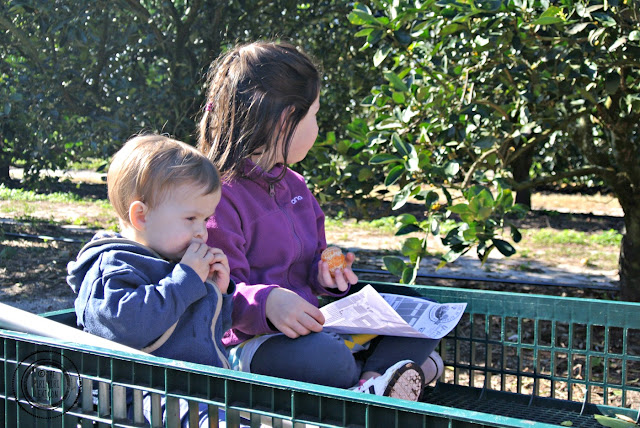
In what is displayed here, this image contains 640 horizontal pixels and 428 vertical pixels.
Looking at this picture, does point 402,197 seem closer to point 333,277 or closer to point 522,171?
point 333,277

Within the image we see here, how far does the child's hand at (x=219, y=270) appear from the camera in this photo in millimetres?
1932

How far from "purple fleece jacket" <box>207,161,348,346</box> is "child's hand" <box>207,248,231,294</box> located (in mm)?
134

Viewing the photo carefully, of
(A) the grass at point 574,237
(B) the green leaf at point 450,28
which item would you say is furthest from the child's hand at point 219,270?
(A) the grass at point 574,237

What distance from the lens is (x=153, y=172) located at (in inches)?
73.6

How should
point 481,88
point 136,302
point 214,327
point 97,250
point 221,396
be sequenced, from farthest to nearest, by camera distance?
point 481,88 → point 214,327 → point 97,250 → point 136,302 → point 221,396

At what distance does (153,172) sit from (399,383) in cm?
82

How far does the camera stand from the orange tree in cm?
284

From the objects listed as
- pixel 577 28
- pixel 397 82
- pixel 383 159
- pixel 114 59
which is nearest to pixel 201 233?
pixel 383 159

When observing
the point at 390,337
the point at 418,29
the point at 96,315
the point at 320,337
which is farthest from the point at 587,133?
the point at 96,315

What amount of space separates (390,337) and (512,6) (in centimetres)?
139

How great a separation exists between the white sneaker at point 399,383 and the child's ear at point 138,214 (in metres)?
0.71

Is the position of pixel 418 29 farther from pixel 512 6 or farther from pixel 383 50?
pixel 512 6

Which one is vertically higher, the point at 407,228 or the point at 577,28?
the point at 577,28

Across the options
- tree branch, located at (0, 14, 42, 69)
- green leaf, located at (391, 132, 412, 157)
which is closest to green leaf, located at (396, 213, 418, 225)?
green leaf, located at (391, 132, 412, 157)
